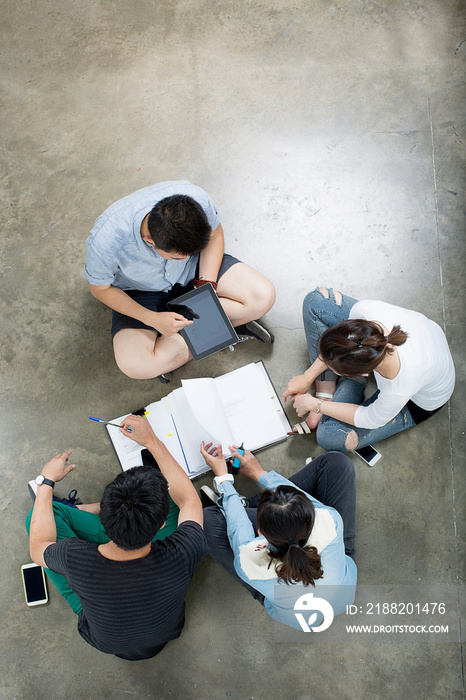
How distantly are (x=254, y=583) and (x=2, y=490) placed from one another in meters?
1.26

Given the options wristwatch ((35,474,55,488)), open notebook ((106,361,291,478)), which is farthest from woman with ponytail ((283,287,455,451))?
wristwatch ((35,474,55,488))

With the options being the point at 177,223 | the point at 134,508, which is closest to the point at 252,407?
the point at 134,508

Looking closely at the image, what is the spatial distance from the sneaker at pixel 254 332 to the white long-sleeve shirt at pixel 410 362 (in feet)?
1.56

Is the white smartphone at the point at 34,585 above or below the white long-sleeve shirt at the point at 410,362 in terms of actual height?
below

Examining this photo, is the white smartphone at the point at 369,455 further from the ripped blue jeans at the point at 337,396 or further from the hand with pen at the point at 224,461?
the hand with pen at the point at 224,461

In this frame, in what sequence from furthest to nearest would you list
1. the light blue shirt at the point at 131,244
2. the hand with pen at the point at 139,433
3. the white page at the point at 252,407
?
the white page at the point at 252,407
the hand with pen at the point at 139,433
the light blue shirt at the point at 131,244

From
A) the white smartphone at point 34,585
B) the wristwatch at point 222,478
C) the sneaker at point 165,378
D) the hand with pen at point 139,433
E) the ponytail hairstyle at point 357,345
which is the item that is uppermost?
the ponytail hairstyle at point 357,345

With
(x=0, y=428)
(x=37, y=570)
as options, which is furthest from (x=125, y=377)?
(x=37, y=570)

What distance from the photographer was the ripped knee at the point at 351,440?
2.00 metres

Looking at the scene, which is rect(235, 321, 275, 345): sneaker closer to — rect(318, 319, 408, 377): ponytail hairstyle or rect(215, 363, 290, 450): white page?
rect(215, 363, 290, 450): white page

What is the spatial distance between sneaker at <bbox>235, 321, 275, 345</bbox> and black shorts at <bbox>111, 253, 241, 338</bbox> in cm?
30

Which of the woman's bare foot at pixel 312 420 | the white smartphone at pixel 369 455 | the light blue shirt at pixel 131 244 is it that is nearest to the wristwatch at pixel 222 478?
the woman's bare foot at pixel 312 420

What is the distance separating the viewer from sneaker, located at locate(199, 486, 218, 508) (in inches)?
79.7

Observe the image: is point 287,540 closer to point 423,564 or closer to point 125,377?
point 423,564
